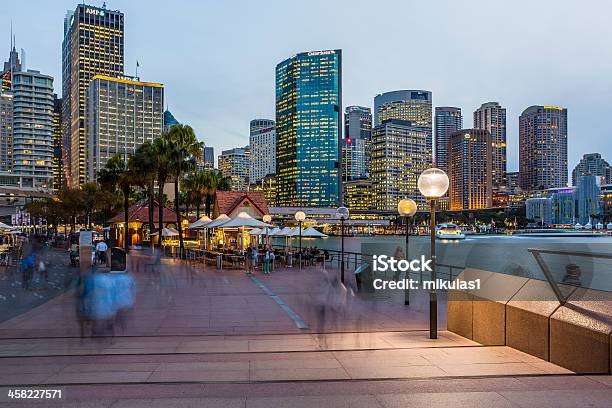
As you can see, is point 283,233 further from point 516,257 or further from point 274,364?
point 516,257

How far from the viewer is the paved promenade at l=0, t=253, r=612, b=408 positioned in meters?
6.18

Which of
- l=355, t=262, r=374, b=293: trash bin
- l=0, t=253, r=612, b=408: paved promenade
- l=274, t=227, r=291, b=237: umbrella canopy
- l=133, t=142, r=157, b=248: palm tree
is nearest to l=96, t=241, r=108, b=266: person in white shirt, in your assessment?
l=274, t=227, r=291, b=237: umbrella canopy

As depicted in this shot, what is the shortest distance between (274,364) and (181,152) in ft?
120

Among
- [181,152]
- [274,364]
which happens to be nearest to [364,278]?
[274,364]

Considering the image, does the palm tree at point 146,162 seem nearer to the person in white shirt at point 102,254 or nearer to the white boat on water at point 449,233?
the person in white shirt at point 102,254

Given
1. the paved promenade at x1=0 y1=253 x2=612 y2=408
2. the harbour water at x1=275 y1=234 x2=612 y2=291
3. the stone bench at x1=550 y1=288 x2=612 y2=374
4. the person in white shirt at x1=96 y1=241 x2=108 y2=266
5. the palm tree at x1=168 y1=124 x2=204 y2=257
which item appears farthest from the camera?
the palm tree at x1=168 y1=124 x2=204 y2=257

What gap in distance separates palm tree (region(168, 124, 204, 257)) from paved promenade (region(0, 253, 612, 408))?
29519 millimetres

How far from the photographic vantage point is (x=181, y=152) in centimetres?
4262

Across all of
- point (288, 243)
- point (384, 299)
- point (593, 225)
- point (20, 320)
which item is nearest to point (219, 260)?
point (288, 243)

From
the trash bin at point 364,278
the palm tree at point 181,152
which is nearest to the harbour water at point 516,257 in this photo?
the trash bin at point 364,278

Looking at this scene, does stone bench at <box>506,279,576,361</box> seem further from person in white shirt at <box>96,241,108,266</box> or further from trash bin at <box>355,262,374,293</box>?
person in white shirt at <box>96,241,108,266</box>

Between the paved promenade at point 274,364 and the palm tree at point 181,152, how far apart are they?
29.5 metres

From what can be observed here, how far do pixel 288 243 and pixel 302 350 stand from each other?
29.3 metres

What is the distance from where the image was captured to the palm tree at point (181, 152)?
4253cm
